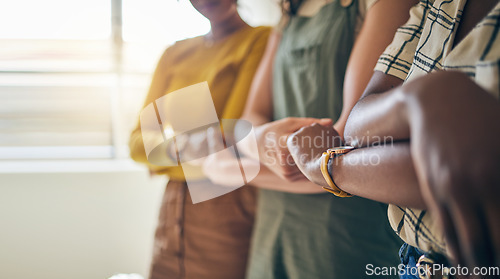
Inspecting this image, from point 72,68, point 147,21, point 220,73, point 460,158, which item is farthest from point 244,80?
point 72,68

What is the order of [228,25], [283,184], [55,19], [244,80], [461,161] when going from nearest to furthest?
[461,161] < [283,184] < [244,80] < [228,25] < [55,19]

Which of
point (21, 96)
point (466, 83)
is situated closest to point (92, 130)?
point (21, 96)

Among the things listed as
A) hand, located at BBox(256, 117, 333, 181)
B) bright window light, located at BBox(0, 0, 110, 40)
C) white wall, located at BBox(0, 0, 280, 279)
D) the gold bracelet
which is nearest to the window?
bright window light, located at BBox(0, 0, 110, 40)

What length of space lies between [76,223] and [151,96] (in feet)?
4.81

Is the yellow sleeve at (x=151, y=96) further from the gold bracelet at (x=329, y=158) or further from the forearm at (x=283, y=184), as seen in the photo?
the gold bracelet at (x=329, y=158)

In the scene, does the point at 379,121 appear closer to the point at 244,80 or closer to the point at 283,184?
the point at 283,184

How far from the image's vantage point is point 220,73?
3.80 feet

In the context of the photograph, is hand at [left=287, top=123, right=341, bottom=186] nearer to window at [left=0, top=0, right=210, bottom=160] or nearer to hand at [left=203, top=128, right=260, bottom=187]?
hand at [left=203, top=128, right=260, bottom=187]

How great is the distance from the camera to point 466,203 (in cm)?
25

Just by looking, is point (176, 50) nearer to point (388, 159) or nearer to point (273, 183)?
point (273, 183)

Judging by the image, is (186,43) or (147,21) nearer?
(186,43)

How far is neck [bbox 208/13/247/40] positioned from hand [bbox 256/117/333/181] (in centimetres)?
62

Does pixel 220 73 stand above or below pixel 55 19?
below

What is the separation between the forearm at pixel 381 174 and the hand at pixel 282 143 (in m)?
0.20
